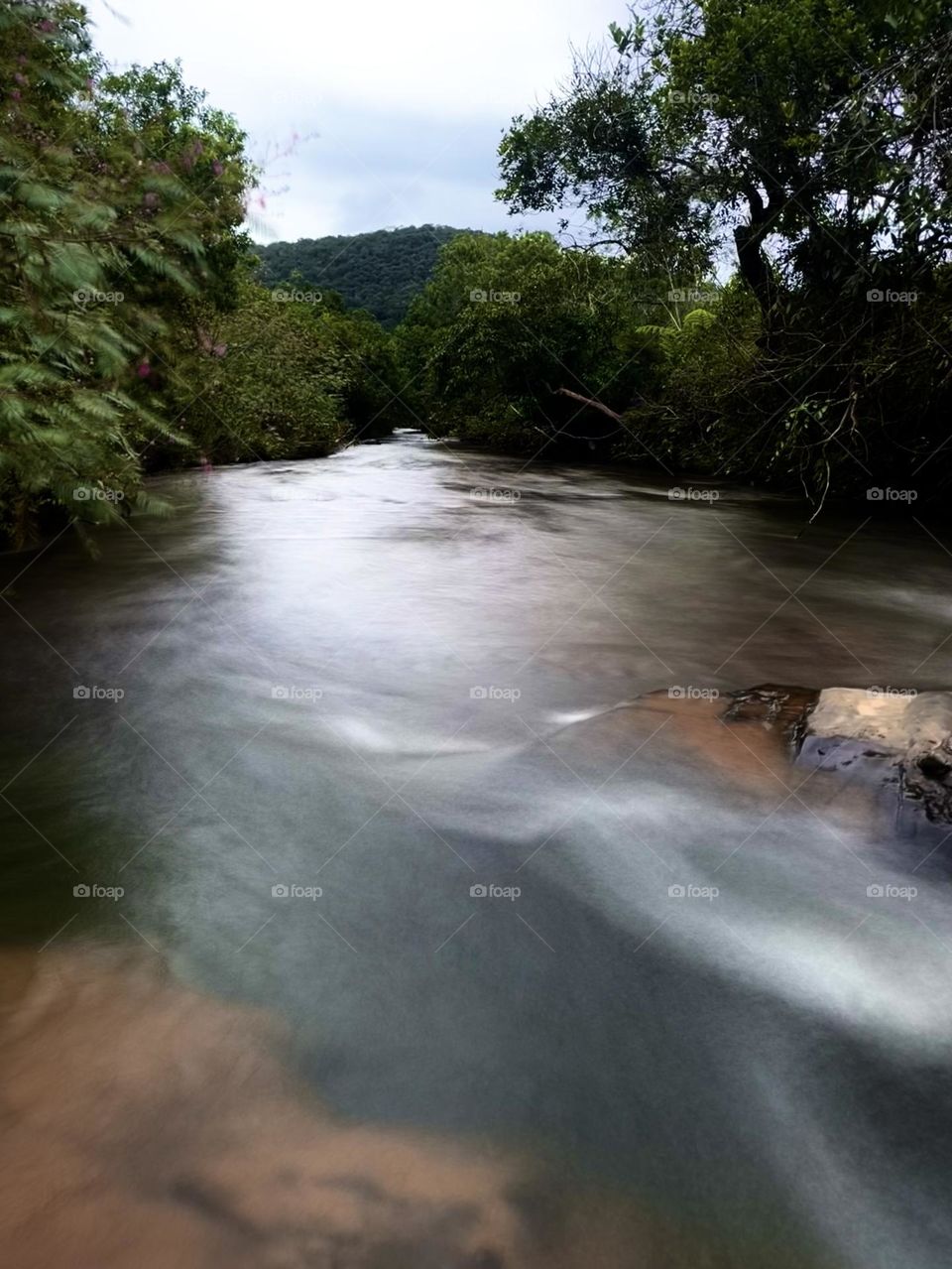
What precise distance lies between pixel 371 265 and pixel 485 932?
251 ft

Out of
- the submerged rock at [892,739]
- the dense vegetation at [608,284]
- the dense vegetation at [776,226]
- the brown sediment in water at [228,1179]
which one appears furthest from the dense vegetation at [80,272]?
the dense vegetation at [776,226]

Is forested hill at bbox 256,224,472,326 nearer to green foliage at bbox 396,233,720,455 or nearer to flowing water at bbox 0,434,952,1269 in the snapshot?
green foliage at bbox 396,233,720,455

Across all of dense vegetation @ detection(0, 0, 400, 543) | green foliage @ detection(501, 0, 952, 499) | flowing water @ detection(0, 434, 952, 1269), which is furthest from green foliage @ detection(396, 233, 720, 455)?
flowing water @ detection(0, 434, 952, 1269)

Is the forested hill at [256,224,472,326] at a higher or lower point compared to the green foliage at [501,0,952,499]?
higher

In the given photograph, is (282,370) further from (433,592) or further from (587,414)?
(433,592)

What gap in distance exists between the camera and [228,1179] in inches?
90.2

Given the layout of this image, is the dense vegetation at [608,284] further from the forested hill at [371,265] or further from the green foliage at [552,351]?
the forested hill at [371,265]

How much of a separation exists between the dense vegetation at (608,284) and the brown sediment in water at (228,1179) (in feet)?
8.39

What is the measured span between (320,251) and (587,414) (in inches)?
2113

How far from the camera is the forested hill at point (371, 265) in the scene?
68062mm

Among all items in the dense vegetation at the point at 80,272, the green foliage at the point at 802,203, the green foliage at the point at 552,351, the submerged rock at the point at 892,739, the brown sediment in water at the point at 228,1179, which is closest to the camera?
the brown sediment in water at the point at 228,1179

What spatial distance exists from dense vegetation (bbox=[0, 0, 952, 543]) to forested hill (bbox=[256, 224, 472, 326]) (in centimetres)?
4361

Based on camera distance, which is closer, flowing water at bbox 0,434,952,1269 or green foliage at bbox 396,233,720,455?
flowing water at bbox 0,434,952,1269

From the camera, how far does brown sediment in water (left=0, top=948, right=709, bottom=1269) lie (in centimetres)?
212
